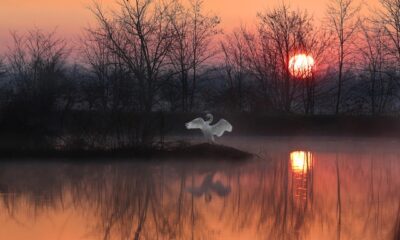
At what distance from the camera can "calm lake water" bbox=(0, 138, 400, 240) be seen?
912cm

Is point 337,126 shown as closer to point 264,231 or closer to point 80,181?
point 80,181

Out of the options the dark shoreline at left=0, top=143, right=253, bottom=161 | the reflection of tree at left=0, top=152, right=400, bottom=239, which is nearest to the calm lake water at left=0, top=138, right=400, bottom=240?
the reflection of tree at left=0, top=152, right=400, bottom=239

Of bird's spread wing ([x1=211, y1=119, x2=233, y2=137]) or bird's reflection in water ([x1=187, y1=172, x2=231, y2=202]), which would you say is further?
bird's spread wing ([x1=211, y1=119, x2=233, y2=137])

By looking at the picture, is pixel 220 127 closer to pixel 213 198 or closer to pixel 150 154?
pixel 150 154

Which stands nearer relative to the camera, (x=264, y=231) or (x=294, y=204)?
(x=264, y=231)

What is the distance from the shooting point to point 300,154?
2236 centimetres

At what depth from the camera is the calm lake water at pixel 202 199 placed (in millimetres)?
9125

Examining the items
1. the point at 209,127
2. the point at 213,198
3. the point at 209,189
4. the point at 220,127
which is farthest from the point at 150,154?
the point at 213,198

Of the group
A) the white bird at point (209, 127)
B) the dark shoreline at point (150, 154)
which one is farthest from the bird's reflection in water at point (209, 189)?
the white bird at point (209, 127)

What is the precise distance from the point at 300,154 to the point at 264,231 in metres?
13.5

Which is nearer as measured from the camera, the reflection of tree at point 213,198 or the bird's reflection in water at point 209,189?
the reflection of tree at point 213,198

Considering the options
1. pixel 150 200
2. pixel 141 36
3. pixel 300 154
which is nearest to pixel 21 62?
pixel 141 36

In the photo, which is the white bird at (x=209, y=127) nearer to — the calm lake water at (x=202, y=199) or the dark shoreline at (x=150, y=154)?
the dark shoreline at (x=150, y=154)

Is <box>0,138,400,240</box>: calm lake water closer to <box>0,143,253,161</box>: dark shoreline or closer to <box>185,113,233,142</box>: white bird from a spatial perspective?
<box>0,143,253,161</box>: dark shoreline
